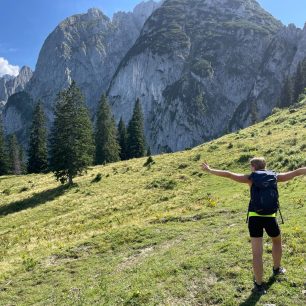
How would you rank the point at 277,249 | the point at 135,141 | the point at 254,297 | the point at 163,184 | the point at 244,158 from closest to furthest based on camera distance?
the point at 254,297
the point at 277,249
the point at 163,184
the point at 244,158
the point at 135,141

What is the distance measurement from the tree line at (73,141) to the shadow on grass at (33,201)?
2.87 meters

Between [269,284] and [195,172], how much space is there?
27.4m

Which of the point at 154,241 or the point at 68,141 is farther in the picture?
the point at 68,141

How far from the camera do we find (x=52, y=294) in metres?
14.4

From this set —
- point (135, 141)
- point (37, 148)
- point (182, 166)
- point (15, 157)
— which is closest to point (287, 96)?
point (135, 141)

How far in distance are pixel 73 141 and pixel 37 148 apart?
38261 mm

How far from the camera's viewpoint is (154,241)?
18656mm

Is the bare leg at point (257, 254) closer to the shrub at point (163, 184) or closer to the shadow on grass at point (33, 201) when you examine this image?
the shrub at point (163, 184)

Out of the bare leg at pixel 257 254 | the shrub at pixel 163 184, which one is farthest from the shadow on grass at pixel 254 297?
the shrub at pixel 163 184

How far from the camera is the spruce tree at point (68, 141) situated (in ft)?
159

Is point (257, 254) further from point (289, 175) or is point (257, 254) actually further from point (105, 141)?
point (105, 141)

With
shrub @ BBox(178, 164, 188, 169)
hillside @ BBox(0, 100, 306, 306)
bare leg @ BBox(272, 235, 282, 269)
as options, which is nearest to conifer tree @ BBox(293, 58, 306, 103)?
hillside @ BBox(0, 100, 306, 306)

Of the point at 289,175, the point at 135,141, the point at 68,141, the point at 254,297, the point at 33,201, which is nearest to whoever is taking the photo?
the point at 254,297

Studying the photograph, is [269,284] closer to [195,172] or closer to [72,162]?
[195,172]
